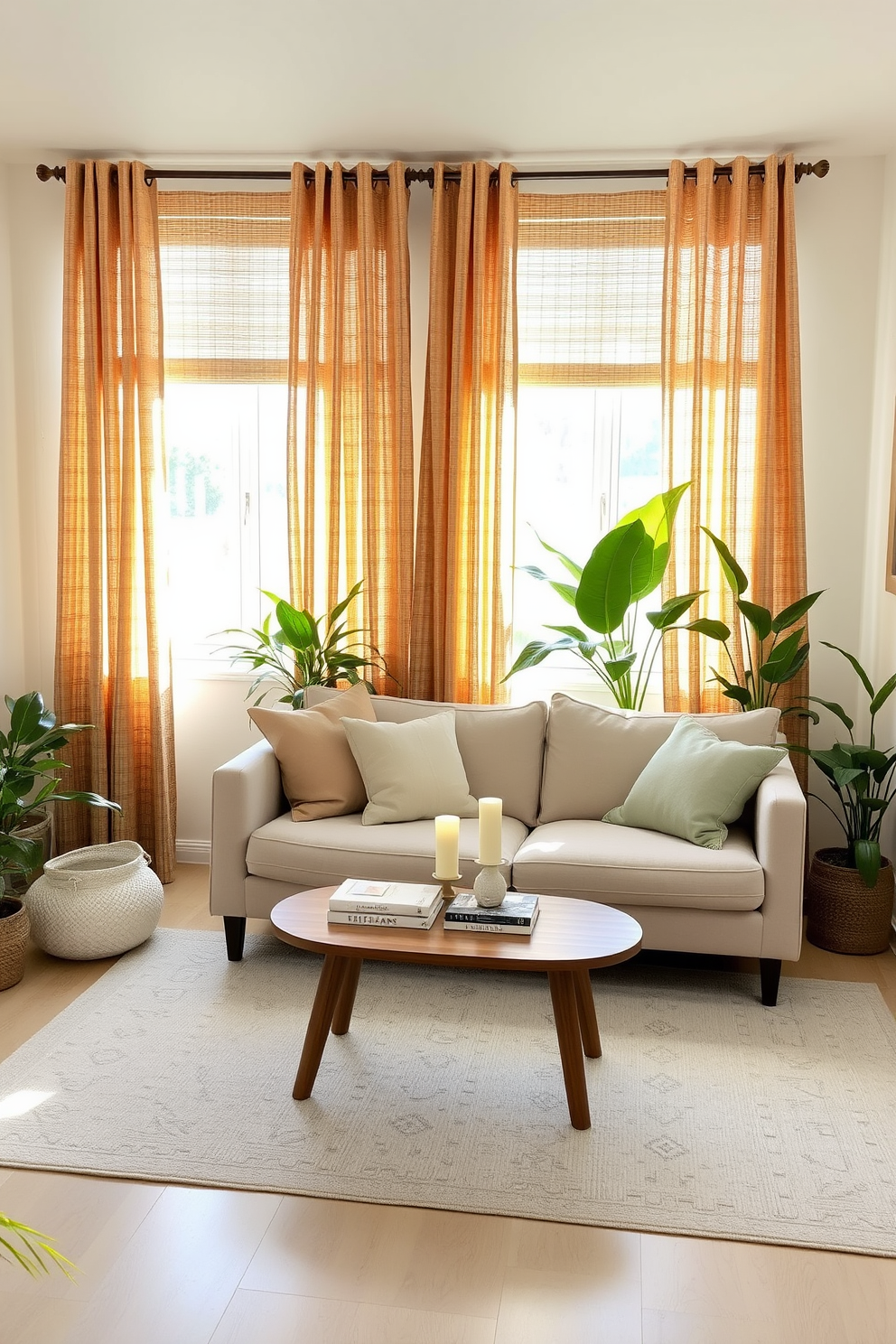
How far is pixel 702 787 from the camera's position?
11.4ft

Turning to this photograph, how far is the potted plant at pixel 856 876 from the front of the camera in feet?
12.1

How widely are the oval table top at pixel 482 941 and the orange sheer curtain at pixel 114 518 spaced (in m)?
1.78

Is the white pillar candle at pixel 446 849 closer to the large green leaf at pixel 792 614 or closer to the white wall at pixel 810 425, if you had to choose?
the large green leaf at pixel 792 614

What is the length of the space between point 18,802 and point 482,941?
1.76m

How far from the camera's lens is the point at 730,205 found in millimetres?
4039

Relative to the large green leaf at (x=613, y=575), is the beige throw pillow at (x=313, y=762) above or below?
below

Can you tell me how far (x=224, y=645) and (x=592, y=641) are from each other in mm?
1516

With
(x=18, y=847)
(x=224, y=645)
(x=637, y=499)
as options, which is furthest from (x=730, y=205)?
(x=18, y=847)

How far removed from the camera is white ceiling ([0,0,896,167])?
2996 mm

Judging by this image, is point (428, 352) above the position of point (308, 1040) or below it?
above

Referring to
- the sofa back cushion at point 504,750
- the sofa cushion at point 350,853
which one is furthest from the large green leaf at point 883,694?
the sofa cushion at point 350,853

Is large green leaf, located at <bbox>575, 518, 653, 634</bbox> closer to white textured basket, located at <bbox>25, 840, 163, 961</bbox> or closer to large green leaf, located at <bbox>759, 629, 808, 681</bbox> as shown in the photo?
large green leaf, located at <bbox>759, 629, 808, 681</bbox>

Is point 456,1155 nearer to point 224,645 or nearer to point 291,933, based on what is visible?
point 291,933

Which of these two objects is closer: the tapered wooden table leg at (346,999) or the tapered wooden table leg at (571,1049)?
the tapered wooden table leg at (571,1049)
